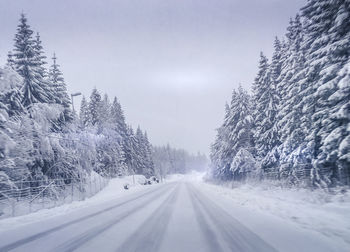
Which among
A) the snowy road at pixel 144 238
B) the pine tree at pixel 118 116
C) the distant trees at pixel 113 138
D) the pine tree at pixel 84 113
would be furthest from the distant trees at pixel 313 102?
the pine tree at pixel 118 116

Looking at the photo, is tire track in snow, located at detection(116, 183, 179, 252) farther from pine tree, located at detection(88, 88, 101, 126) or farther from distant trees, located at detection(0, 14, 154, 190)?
pine tree, located at detection(88, 88, 101, 126)

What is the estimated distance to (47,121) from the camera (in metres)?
19.7

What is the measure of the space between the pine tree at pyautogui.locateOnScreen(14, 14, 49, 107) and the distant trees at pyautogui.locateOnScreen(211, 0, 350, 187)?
20.7m

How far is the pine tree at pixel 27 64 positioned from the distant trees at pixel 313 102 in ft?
68.0

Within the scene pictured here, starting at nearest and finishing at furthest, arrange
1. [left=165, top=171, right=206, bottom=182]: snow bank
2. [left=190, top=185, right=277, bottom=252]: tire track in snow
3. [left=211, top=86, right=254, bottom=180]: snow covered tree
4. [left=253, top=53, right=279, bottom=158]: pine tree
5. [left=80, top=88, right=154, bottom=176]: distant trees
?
[left=190, top=185, right=277, bottom=252]: tire track in snow → [left=253, top=53, right=279, bottom=158]: pine tree → [left=211, top=86, right=254, bottom=180]: snow covered tree → [left=80, top=88, right=154, bottom=176]: distant trees → [left=165, top=171, right=206, bottom=182]: snow bank

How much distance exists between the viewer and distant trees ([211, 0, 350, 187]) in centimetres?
1309

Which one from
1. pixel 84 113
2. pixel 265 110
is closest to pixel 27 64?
pixel 265 110

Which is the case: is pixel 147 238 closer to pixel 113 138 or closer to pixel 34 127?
pixel 34 127

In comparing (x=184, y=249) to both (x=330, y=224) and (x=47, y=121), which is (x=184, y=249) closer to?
(x=330, y=224)

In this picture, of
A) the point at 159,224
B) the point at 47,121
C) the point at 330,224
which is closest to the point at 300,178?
the point at 330,224

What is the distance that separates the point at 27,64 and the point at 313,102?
22193 millimetres

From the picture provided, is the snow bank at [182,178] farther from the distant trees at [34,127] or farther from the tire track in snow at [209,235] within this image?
the tire track in snow at [209,235]

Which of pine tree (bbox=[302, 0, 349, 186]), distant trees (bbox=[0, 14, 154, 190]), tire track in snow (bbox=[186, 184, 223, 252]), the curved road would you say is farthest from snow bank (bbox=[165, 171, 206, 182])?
the curved road

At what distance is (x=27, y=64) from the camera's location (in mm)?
21672
